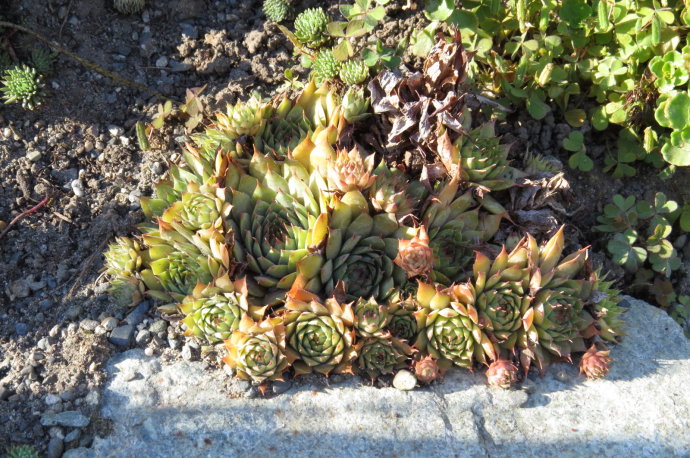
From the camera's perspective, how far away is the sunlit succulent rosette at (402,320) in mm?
3123

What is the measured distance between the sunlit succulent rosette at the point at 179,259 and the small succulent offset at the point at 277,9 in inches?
75.5

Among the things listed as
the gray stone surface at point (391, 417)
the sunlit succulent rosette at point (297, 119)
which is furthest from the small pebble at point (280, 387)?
the sunlit succulent rosette at point (297, 119)

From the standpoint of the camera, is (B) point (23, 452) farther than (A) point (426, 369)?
No

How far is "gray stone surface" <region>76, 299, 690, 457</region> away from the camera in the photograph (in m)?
2.83

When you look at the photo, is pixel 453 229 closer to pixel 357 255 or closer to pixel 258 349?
pixel 357 255

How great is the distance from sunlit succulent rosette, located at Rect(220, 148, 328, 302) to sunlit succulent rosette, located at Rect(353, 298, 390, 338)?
14.9 inches

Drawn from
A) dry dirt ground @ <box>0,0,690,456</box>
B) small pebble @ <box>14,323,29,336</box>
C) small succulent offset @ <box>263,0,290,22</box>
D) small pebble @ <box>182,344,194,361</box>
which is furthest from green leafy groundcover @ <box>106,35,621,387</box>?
small succulent offset @ <box>263,0,290,22</box>

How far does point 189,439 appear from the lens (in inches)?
111

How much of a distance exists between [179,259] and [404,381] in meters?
1.31

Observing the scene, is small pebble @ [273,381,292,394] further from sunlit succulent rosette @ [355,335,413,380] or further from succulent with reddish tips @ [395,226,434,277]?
succulent with reddish tips @ [395,226,434,277]

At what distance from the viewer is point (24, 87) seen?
12.9 feet

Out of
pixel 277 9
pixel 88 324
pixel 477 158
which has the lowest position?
pixel 88 324

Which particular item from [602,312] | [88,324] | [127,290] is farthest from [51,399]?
[602,312]

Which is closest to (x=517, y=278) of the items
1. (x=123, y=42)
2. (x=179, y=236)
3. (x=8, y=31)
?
(x=179, y=236)
